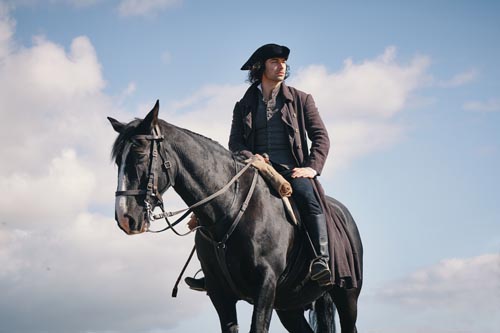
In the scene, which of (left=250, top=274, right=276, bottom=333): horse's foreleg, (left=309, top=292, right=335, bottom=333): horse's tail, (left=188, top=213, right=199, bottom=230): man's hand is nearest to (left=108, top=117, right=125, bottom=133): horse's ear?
(left=188, top=213, right=199, bottom=230): man's hand

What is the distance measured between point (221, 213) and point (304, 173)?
1.52 metres

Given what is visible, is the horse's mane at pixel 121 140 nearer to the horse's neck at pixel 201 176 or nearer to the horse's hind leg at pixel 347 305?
the horse's neck at pixel 201 176

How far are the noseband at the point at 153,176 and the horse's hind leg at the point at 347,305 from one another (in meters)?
3.50

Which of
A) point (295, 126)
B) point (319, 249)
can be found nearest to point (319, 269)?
point (319, 249)

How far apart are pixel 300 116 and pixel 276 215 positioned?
5.94ft

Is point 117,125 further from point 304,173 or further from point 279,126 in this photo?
point 304,173

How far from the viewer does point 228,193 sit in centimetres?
903

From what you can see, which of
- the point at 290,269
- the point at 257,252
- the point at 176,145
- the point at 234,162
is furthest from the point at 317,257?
the point at 176,145

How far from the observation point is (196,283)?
32.3ft

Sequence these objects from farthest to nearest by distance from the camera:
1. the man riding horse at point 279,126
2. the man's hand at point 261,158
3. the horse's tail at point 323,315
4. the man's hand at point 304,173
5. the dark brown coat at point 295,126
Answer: the horse's tail at point 323,315 → the dark brown coat at point 295,126 → the man riding horse at point 279,126 → the man's hand at point 304,173 → the man's hand at point 261,158

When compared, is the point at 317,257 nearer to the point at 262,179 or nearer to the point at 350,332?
the point at 262,179

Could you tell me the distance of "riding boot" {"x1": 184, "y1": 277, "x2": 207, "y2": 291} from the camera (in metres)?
9.84

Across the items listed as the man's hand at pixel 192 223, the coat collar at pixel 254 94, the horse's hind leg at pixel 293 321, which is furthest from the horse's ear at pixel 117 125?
the horse's hind leg at pixel 293 321

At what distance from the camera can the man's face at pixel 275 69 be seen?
10359 mm
